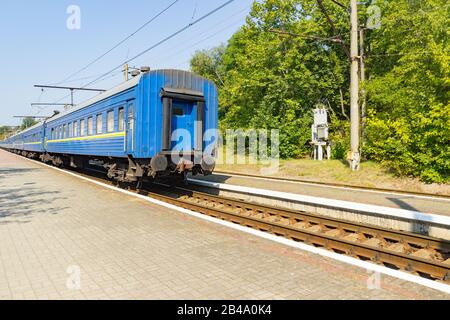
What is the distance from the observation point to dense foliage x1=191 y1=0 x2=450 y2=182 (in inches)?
536

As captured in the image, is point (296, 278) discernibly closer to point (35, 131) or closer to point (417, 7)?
point (417, 7)

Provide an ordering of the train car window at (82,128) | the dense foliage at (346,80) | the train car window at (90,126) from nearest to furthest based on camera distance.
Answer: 1. the dense foliage at (346,80)
2. the train car window at (90,126)
3. the train car window at (82,128)

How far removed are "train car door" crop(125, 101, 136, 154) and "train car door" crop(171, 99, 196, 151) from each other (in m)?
1.20

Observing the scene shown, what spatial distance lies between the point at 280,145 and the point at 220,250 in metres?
19.0

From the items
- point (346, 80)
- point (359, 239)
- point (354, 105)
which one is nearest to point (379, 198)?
point (359, 239)

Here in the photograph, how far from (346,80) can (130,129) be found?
20564 millimetres

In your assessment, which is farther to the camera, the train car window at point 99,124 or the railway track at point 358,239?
the train car window at point 99,124

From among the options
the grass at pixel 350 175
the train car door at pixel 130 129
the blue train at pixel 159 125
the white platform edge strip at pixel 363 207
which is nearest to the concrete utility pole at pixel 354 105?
the grass at pixel 350 175

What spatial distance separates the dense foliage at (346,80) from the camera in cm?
1362

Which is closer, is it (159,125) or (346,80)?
(159,125)

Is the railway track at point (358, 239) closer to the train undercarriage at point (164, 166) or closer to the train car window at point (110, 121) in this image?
the train undercarriage at point (164, 166)

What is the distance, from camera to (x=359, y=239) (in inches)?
289

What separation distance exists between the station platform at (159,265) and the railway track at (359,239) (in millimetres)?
1121

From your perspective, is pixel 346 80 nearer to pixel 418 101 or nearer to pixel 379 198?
pixel 418 101
